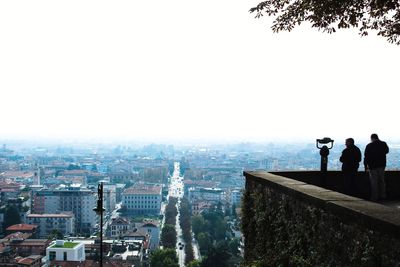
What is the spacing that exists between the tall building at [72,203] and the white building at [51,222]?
5.66 metres

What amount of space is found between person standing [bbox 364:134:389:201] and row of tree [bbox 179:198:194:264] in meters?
38.9

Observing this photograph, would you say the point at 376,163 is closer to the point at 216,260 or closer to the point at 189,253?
the point at 216,260

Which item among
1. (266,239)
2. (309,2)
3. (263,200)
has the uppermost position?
(309,2)

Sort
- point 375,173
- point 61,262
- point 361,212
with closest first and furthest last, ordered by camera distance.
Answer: point 361,212 < point 375,173 < point 61,262

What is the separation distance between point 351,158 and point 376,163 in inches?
10.6

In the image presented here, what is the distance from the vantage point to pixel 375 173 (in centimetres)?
557

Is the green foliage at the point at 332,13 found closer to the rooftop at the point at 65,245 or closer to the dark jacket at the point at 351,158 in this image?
the dark jacket at the point at 351,158

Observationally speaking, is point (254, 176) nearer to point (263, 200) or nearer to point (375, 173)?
point (263, 200)

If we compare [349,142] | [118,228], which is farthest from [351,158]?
[118,228]

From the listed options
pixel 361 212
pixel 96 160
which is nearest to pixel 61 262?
pixel 361 212

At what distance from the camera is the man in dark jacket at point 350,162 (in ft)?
18.5

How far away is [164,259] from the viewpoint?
38.1 meters

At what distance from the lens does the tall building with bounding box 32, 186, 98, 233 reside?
249 feet

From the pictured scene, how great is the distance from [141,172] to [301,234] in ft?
430
